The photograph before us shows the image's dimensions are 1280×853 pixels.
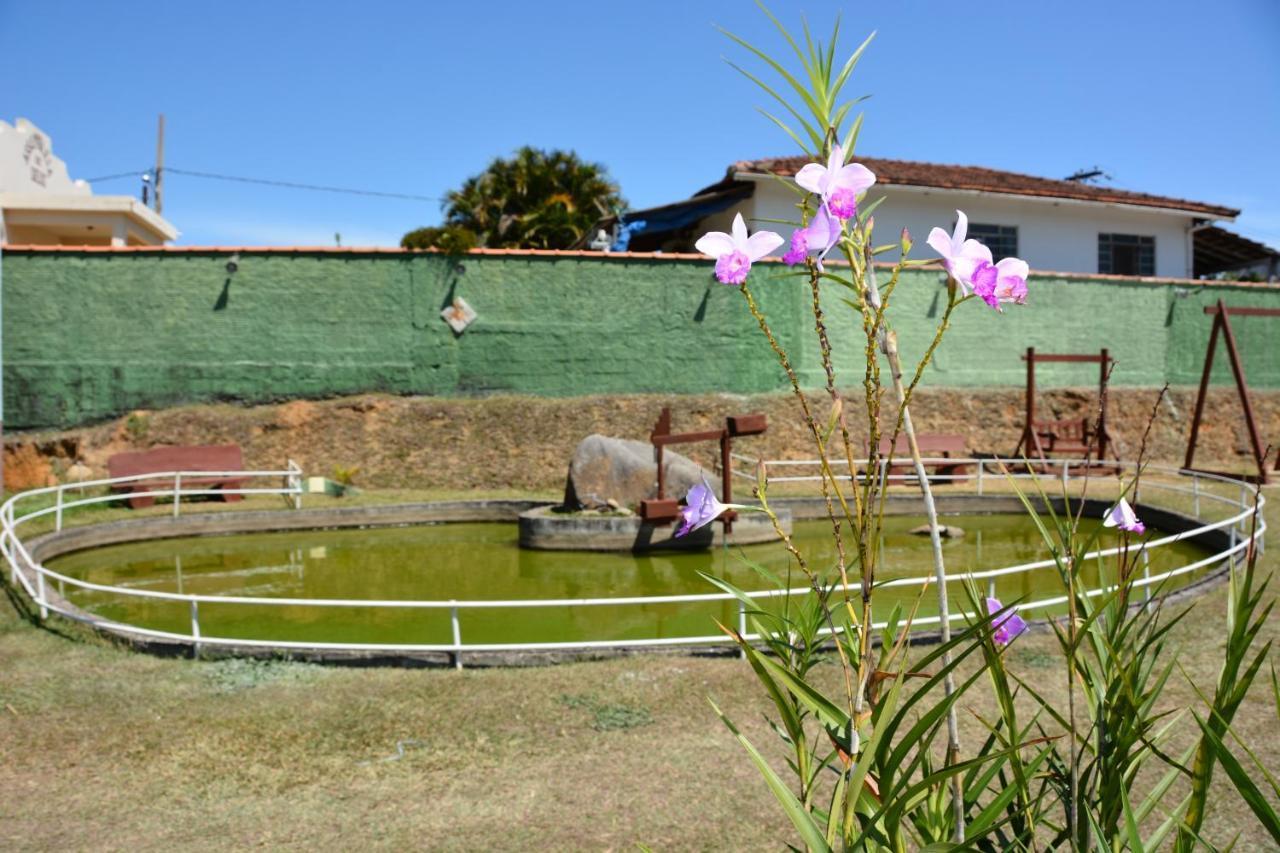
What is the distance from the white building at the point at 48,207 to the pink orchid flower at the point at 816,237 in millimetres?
22144

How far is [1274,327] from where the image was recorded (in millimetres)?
22672

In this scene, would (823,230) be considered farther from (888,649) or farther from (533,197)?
(533,197)

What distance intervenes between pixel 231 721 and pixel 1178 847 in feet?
16.9

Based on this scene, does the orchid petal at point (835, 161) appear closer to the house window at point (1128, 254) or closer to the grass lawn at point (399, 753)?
the grass lawn at point (399, 753)

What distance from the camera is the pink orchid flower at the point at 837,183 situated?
1.66 m

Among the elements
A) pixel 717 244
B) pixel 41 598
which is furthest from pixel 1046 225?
pixel 717 244

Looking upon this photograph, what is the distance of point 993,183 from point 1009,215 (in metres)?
1.33

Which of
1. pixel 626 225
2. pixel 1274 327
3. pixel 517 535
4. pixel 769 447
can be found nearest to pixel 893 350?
pixel 517 535

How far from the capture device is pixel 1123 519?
2.34m

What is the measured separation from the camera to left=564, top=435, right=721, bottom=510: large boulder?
13820mm

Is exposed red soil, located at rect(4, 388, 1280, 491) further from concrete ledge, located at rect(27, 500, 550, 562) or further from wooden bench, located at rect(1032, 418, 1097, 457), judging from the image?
concrete ledge, located at rect(27, 500, 550, 562)

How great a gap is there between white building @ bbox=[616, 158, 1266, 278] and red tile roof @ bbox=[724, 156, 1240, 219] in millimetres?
31

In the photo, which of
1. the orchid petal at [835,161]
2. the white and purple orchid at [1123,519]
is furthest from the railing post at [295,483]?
the orchid petal at [835,161]

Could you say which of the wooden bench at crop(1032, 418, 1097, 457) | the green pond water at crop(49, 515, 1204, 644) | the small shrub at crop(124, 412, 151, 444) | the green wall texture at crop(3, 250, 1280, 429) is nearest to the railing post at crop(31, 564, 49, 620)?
the green pond water at crop(49, 515, 1204, 644)
